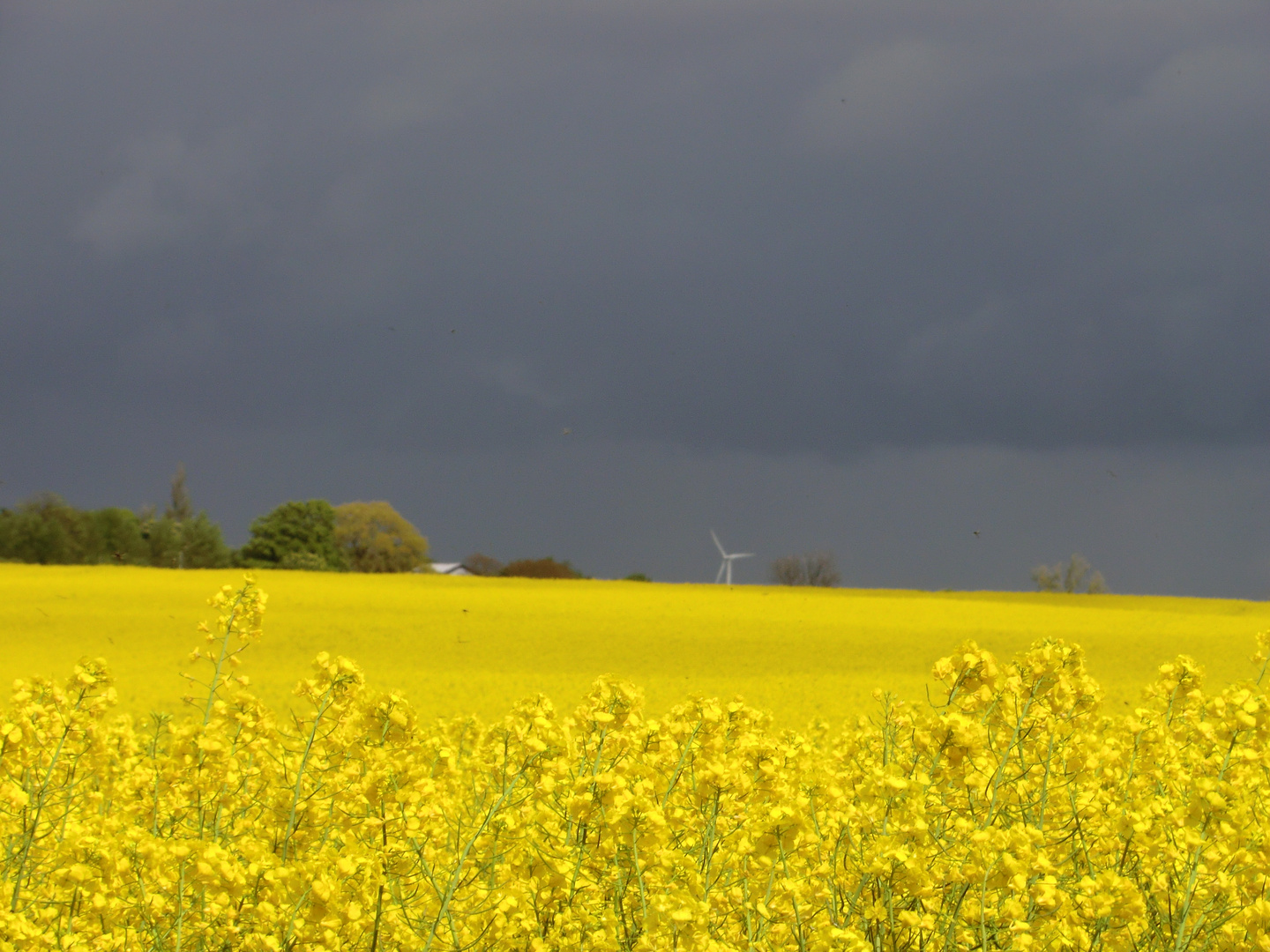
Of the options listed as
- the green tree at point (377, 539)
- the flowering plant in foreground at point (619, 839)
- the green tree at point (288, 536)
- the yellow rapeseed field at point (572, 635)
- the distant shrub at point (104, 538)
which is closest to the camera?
the flowering plant in foreground at point (619, 839)

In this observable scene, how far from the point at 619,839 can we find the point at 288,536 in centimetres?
5860

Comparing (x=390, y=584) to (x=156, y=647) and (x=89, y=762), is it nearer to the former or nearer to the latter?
(x=156, y=647)

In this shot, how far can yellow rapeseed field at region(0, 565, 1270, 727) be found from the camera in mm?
18969

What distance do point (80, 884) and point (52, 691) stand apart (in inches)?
46.2

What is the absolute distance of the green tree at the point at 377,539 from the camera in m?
70.6

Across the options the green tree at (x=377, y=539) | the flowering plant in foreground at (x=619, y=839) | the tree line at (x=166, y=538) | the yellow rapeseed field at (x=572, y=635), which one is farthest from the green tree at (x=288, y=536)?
the flowering plant in foreground at (x=619, y=839)

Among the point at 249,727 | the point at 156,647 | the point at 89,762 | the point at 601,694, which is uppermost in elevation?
the point at 601,694

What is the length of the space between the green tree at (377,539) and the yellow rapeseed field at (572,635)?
29523 millimetres

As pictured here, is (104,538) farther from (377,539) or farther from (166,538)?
(377,539)

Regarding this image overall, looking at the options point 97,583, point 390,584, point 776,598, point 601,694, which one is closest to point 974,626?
point 776,598

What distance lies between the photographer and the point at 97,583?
1405 inches

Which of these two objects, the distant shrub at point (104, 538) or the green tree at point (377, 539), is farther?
the green tree at point (377, 539)

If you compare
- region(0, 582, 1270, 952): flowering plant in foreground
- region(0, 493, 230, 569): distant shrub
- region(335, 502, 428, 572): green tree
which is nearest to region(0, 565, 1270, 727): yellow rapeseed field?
region(0, 582, 1270, 952): flowering plant in foreground

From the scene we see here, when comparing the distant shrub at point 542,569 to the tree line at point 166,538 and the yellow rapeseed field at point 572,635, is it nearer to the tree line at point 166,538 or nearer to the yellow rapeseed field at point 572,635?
the tree line at point 166,538
